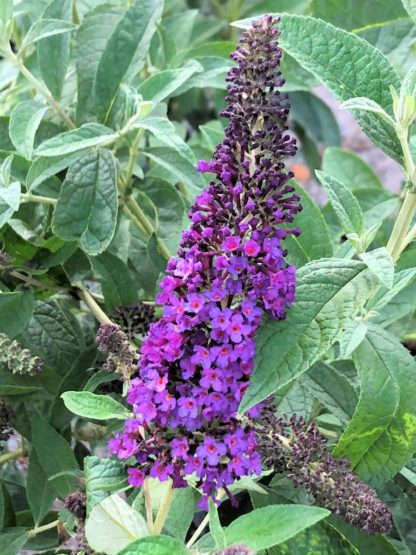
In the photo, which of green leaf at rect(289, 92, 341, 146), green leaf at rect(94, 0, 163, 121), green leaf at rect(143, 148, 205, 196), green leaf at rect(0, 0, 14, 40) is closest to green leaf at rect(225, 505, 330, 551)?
green leaf at rect(143, 148, 205, 196)

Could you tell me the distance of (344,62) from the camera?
1.05 m

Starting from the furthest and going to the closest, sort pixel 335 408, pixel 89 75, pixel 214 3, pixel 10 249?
pixel 214 3, pixel 89 75, pixel 10 249, pixel 335 408

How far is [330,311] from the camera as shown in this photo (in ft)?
3.16

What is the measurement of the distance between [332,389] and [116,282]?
0.37 meters

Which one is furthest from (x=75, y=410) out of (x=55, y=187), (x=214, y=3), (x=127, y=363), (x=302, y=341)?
(x=214, y=3)

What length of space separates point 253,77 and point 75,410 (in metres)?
0.41

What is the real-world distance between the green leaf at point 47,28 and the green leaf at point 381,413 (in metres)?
0.63

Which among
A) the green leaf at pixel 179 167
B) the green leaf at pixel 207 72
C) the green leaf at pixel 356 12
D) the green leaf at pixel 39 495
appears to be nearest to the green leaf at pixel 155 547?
the green leaf at pixel 39 495

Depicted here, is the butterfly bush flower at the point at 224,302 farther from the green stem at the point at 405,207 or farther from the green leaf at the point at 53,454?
the green leaf at the point at 53,454

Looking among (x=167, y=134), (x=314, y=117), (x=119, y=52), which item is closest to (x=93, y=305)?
(x=167, y=134)

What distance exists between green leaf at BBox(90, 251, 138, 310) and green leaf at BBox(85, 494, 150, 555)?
403 millimetres

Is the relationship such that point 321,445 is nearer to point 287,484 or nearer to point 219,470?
point 219,470

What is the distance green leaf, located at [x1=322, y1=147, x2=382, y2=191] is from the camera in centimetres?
187

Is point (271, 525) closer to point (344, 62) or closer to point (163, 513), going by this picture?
point (163, 513)
